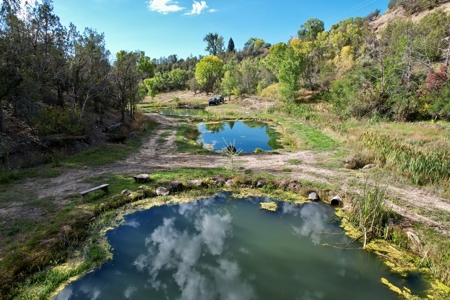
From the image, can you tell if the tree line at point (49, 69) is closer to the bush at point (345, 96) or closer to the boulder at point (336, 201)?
the boulder at point (336, 201)

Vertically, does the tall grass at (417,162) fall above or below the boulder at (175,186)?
above

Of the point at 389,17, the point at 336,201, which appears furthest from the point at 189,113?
the point at 389,17

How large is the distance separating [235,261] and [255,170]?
21.4 ft

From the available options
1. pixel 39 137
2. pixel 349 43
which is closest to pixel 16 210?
pixel 39 137

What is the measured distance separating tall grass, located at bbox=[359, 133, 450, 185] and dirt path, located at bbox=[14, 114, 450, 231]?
96 centimetres

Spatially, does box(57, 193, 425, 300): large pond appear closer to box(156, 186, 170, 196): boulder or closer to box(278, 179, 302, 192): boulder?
box(156, 186, 170, 196): boulder

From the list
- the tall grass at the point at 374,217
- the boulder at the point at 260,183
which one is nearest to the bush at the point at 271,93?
the boulder at the point at 260,183

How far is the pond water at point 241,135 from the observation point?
20.7 meters

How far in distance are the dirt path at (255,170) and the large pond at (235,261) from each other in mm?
2669

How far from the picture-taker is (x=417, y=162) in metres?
10.7

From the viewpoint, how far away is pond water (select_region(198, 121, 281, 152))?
20688 mm

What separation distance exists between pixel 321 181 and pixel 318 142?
7687 millimetres

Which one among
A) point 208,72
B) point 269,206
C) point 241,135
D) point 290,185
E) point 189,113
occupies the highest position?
point 208,72

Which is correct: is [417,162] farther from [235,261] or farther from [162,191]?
[162,191]
